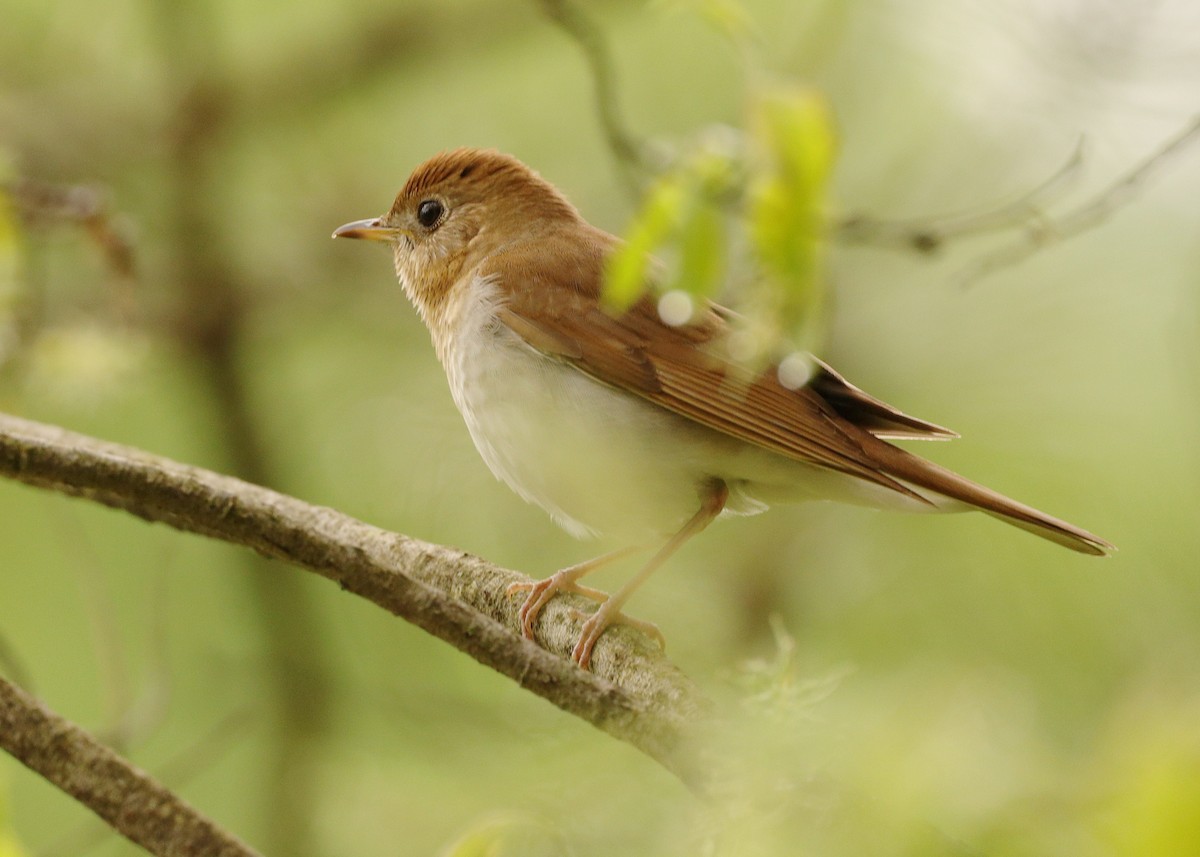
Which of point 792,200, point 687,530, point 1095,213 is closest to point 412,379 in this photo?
point 687,530

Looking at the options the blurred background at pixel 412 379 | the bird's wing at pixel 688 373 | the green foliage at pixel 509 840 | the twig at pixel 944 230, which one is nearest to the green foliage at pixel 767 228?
the green foliage at pixel 509 840

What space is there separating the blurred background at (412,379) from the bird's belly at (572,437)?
751 millimetres

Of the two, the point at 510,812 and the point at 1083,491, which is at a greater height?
the point at 1083,491

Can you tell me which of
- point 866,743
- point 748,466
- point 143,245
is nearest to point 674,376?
point 748,466

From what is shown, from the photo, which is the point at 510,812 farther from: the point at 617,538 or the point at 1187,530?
the point at 1187,530

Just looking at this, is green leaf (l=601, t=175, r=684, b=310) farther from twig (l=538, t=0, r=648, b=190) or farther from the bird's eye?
the bird's eye

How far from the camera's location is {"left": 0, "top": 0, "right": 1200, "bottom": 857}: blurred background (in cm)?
476

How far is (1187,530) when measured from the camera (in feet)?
17.4

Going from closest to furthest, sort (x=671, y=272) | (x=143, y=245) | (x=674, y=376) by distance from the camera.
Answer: (x=671, y=272) → (x=674, y=376) → (x=143, y=245)

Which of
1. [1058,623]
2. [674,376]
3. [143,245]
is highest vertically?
[674,376]

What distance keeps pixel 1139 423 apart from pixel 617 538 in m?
3.09

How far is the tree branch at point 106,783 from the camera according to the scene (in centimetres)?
234

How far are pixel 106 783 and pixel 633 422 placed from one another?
1.63 m

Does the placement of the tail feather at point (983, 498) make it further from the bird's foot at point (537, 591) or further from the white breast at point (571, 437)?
the bird's foot at point (537, 591)
